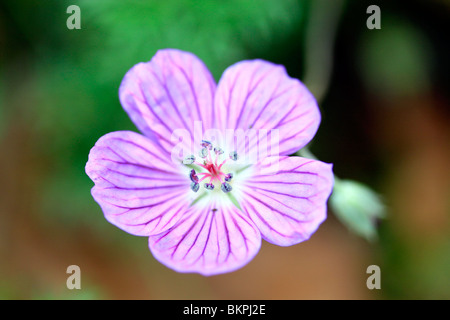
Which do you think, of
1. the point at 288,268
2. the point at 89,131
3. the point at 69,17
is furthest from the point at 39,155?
the point at 288,268

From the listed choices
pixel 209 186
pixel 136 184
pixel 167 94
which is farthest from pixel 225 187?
pixel 167 94

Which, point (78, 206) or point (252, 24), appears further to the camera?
point (78, 206)

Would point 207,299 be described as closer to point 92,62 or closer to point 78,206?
point 78,206

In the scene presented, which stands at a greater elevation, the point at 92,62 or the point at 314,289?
the point at 92,62

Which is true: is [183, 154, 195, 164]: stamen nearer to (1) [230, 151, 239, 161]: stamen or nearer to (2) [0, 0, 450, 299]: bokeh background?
(1) [230, 151, 239, 161]: stamen

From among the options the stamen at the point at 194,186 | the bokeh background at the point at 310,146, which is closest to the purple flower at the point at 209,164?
the stamen at the point at 194,186

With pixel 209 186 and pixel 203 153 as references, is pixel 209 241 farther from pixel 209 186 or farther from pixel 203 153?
pixel 203 153

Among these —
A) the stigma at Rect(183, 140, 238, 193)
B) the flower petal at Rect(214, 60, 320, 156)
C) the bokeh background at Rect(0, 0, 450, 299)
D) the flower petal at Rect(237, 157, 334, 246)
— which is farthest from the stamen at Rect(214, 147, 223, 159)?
the bokeh background at Rect(0, 0, 450, 299)
